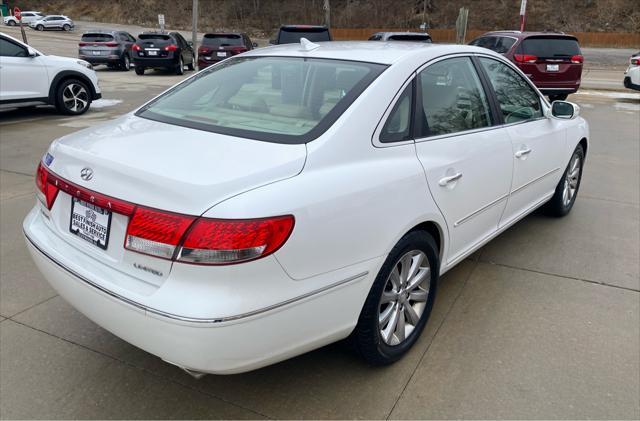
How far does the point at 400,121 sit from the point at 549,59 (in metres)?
11.8

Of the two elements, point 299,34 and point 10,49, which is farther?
point 299,34

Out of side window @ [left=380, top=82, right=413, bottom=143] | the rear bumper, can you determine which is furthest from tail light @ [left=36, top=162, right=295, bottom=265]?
side window @ [left=380, top=82, right=413, bottom=143]

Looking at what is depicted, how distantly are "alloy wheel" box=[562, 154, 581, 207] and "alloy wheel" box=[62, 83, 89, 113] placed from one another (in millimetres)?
9010

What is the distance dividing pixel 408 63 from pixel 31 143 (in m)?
6.82

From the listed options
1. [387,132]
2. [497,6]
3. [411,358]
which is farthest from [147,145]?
[497,6]

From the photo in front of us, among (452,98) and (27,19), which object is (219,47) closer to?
(452,98)

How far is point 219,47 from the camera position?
18.6m

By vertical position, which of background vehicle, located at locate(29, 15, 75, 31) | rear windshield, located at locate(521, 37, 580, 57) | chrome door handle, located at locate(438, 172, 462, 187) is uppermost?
background vehicle, located at locate(29, 15, 75, 31)

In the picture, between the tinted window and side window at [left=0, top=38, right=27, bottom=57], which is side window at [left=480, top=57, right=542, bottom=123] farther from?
the tinted window

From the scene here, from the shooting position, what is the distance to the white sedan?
1.96 meters

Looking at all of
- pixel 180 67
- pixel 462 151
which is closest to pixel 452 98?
pixel 462 151

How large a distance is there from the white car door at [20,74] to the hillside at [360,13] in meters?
44.4

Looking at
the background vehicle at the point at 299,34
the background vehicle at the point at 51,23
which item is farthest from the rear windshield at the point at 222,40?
the background vehicle at the point at 51,23

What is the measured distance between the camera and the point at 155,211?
2.00 meters
